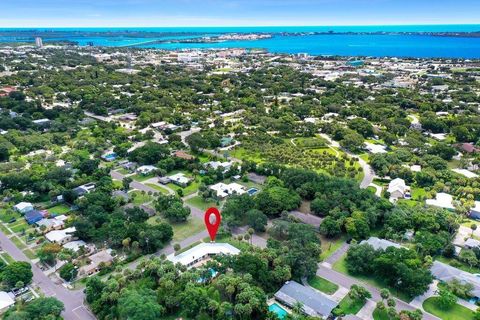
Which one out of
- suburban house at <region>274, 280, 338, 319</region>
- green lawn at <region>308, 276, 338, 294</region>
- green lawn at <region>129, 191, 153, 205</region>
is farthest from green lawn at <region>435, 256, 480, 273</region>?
green lawn at <region>129, 191, 153, 205</region>

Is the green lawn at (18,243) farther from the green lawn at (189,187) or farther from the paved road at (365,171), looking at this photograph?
the paved road at (365,171)

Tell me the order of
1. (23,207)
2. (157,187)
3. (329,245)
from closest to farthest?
1. (329,245)
2. (23,207)
3. (157,187)

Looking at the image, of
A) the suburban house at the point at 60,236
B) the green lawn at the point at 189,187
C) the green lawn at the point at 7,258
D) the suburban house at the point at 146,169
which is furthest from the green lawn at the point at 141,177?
the green lawn at the point at 7,258

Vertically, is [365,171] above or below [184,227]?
above

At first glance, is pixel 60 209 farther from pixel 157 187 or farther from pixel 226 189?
pixel 226 189

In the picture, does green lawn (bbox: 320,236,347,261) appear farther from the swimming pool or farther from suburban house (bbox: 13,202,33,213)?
suburban house (bbox: 13,202,33,213)

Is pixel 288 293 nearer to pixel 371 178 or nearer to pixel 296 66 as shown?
pixel 371 178

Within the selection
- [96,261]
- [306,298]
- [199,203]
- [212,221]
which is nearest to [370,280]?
[306,298]
